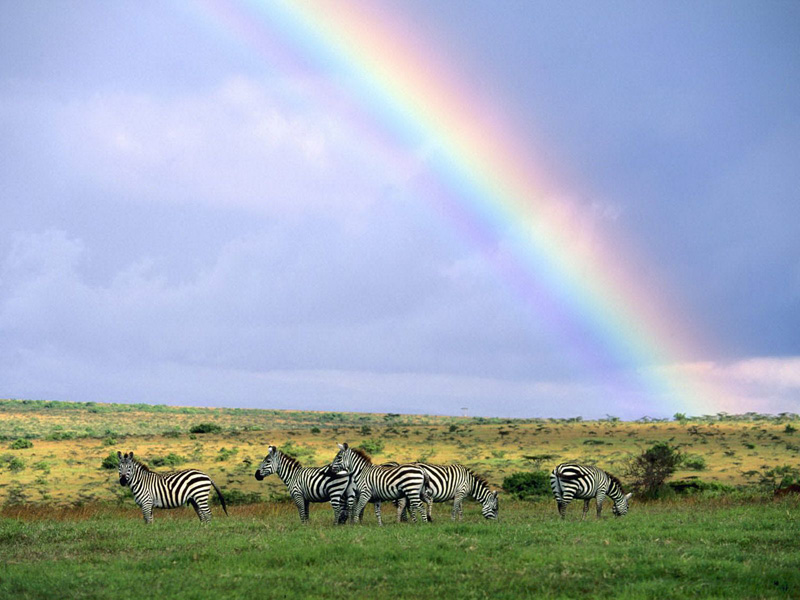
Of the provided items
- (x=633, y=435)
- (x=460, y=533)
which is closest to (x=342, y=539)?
(x=460, y=533)

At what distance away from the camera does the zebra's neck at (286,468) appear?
2886 centimetres

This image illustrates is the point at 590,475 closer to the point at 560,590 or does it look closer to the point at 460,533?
the point at 460,533

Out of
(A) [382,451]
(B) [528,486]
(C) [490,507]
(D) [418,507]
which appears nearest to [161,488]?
(D) [418,507]

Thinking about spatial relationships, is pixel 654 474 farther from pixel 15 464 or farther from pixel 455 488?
pixel 15 464

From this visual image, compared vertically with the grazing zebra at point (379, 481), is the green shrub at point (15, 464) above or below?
below

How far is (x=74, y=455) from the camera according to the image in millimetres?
65750

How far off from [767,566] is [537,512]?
619 inches

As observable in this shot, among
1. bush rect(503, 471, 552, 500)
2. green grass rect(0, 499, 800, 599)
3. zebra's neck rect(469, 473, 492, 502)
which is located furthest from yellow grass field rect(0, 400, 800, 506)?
green grass rect(0, 499, 800, 599)

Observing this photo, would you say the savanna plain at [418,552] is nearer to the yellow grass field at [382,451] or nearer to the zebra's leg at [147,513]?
the zebra's leg at [147,513]

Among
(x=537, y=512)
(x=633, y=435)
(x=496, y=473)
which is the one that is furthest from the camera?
(x=633, y=435)

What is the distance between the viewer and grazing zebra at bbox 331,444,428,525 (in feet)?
88.0

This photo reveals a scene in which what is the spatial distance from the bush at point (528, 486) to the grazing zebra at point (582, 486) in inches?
488

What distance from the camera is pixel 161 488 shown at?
2852cm

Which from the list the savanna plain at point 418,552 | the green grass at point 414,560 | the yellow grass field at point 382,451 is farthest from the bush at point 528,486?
the green grass at point 414,560
